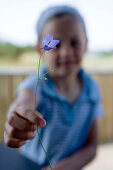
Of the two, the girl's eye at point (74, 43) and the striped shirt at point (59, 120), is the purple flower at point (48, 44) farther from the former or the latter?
the striped shirt at point (59, 120)

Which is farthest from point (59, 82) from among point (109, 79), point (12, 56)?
point (109, 79)

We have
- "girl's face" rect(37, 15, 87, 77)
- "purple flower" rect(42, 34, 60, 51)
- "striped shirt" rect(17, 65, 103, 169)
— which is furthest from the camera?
"striped shirt" rect(17, 65, 103, 169)

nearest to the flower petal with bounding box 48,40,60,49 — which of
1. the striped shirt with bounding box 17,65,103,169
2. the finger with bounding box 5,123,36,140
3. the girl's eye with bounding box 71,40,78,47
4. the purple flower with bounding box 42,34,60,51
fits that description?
the purple flower with bounding box 42,34,60,51

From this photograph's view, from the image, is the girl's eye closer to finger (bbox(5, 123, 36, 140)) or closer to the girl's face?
the girl's face

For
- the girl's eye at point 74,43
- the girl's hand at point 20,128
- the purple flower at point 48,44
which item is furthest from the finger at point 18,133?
the girl's eye at point 74,43

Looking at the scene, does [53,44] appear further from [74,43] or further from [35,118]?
[74,43]

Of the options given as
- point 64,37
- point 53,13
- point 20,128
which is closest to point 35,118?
point 20,128
